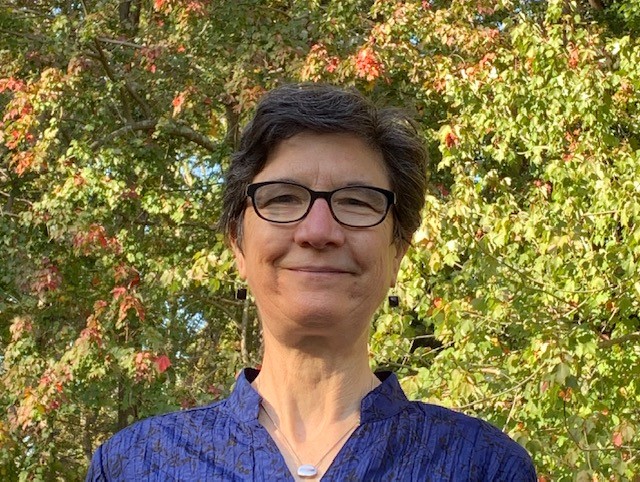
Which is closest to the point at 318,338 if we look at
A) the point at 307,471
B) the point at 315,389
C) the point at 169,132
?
the point at 315,389

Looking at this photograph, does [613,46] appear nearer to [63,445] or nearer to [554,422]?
[554,422]

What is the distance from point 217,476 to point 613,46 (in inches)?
155

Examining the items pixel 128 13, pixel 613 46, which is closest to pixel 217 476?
pixel 613 46

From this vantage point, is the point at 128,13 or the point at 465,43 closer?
the point at 465,43

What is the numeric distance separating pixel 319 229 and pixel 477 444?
→ 0.42 metres

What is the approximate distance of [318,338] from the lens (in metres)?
1.50

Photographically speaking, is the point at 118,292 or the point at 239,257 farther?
the point at 118,292

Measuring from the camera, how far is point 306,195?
4.92ft

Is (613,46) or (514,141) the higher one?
(613,46)

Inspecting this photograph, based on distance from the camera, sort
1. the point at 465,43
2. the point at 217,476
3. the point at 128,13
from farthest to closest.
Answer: the point at 128,13 → the point at 465,43 → the point at 217,476

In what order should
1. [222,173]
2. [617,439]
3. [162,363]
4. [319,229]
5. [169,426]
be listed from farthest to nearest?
[222,173], [162,363], [617,439], [169,426], [319,229]

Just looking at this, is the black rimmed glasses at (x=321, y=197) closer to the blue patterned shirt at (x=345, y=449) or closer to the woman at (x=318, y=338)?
the woman at (x=318, y=338)

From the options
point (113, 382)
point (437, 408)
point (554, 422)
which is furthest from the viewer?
point (113, 382)

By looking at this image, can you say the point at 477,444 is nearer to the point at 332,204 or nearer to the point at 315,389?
the point at 315,389
